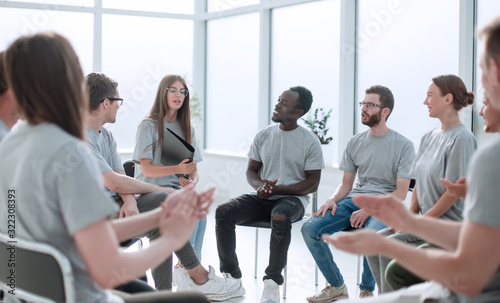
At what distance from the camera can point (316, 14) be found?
6.27 metres

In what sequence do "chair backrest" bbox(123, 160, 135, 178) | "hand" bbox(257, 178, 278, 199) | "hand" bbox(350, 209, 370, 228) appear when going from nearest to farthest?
"hand" bbox(350, 209, 370, 228) → "hand" bbox(257, 178, 278, 199) → "chair backrest" bbox(123, 160, 135, 178)

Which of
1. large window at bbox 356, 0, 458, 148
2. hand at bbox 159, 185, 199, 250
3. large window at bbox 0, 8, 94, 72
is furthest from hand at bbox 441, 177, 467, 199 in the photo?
large window at bbox 0, 8, 94, 72

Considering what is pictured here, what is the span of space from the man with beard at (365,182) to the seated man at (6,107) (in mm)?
1862

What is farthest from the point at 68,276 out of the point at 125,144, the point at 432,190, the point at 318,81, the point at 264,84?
the point at 125,144

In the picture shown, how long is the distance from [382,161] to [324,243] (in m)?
0.60

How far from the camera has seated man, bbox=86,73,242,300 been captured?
3066 mm

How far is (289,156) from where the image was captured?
3.74 metres

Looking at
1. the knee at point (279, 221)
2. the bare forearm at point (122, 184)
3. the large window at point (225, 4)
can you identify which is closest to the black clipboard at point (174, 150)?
the bare forearm at point (122, 184)

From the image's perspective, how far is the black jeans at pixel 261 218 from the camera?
3328 millimetres

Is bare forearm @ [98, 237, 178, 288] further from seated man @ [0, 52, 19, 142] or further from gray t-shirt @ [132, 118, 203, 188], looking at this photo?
gray t-shirt @ [132, 118, 203, 188]

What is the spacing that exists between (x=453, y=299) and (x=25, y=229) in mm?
1027

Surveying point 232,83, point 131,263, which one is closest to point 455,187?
point 131,263

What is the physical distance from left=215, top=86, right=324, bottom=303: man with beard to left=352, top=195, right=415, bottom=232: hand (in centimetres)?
192

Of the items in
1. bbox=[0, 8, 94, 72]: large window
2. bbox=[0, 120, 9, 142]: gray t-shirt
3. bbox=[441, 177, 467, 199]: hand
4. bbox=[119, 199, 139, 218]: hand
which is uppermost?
bbox=[0, 8, 94, 72]: large window
